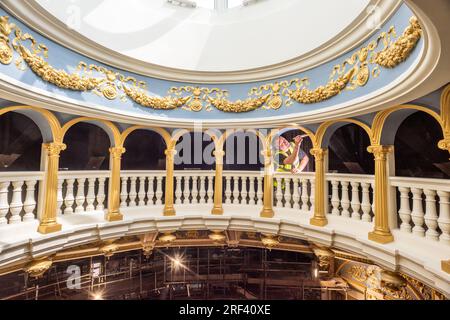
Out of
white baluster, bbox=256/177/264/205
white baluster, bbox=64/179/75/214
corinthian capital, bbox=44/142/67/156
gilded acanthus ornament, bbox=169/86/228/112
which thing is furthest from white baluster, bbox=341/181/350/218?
corinthian capital, bbox=44/142/67/156

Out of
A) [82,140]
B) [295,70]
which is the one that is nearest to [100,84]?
[82,140]

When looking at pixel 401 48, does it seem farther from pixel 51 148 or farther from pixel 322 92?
pixel 51 148

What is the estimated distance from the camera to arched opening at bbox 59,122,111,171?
5559 millimetres

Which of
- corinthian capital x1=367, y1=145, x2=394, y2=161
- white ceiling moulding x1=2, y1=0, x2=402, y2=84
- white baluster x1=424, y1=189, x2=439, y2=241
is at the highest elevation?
white ceiling moulding x1=2, y1=0, x2=402, y2=84

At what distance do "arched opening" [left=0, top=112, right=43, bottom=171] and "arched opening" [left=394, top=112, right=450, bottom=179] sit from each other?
784 centimetres

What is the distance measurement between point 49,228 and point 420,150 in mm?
7082

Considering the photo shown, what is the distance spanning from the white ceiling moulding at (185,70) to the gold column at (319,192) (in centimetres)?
193

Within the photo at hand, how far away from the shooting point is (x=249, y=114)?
543 cm

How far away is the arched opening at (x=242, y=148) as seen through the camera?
6.25 m

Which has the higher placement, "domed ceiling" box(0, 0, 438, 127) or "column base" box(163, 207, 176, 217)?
"domed ceiling" box(0, 0, 438, 127)

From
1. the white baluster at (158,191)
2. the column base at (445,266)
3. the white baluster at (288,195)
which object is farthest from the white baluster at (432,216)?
the white baluster at (158,191)

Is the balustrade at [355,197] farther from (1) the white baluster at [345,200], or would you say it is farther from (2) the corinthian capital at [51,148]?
(2) the corinthian capital at [51,148]

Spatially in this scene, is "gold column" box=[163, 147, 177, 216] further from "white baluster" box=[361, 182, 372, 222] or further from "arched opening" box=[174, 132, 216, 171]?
"white baluster" box=[361, 182, 372, 222]

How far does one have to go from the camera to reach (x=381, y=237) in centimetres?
353
